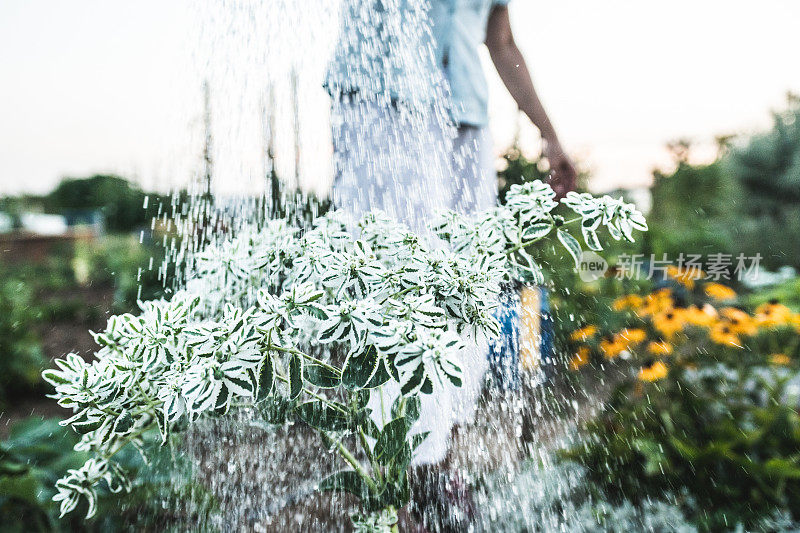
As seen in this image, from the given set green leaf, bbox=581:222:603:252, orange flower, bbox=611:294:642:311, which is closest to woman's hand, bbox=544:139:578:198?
green leaf, bbox=581:222:603:252

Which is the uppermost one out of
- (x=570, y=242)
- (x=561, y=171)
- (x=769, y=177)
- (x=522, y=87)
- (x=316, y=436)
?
→ (x=522, y=87)

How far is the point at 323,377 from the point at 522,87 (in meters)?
1.27

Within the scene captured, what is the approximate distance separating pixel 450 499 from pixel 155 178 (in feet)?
13.4

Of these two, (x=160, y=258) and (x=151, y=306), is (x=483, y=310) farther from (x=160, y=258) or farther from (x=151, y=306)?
(x=160, y=258)

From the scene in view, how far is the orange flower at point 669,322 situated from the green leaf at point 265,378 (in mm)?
1783

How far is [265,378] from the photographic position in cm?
86

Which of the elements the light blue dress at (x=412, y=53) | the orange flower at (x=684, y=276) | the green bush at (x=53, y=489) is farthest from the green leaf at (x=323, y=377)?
the orange flower at (x=684, y=276)

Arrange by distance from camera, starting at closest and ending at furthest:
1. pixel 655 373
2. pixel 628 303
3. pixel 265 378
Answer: pixel 265 378 → pixel 655 373 → pixel 628 303

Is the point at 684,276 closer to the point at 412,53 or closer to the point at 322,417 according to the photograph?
the point at 412,53

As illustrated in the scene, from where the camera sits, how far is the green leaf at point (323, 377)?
954 millimetres

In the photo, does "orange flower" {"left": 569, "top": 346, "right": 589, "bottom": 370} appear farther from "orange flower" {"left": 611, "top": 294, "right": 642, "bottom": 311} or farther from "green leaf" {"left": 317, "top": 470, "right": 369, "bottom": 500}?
"green leaf" {"left": 317, "top": 470, "right": 369, "bottom": 500}

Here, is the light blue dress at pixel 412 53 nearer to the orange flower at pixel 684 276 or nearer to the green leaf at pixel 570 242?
the green leaf at pixel 570 242

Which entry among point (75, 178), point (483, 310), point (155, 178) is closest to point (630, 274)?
point (483, 310)

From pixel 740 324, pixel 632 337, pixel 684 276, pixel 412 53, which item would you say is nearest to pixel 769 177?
pixel 684 276
